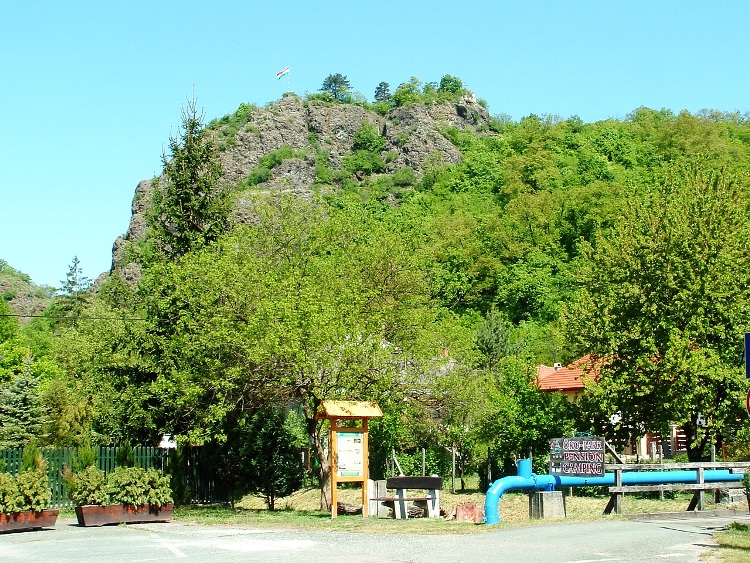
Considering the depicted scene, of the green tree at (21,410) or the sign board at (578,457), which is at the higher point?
the green tree at (21,410)

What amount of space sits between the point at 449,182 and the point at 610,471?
9433cm

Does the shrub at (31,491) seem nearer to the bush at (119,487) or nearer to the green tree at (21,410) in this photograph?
the bush at (119,487)

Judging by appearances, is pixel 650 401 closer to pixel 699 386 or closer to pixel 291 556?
pixel 699 386

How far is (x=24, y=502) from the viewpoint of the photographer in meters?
18.7

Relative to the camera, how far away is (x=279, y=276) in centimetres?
2361

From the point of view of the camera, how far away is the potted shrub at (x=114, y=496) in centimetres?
1909

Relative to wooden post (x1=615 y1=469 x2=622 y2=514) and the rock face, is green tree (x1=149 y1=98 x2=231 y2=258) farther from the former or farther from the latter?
the rock face

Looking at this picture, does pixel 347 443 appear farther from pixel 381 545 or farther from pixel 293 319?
pixel 381 545

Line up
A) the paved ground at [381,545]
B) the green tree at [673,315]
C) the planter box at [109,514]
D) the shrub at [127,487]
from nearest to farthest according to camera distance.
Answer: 1. the paved ground at [381,545]
2. the planter box at [109,514]
3. the shrub at [127,487]
4. the green tree at [673,315]

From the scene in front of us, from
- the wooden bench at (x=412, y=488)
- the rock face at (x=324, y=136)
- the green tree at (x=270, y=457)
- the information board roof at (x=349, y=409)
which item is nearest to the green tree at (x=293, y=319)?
the information board roof at (x=349, y=409)

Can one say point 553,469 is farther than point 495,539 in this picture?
Yes

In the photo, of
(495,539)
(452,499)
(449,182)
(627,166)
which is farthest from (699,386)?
(449,182)

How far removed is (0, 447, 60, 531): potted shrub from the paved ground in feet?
2.55

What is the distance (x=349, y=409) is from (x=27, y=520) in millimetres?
7103
